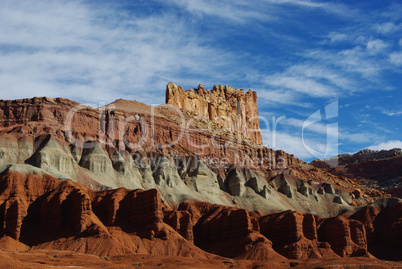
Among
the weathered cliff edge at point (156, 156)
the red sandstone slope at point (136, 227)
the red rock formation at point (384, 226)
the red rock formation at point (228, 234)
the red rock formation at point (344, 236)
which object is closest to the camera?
the red sandstone slope at point (136, 227)

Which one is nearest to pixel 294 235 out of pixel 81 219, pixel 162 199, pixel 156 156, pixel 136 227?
pixel 162 199

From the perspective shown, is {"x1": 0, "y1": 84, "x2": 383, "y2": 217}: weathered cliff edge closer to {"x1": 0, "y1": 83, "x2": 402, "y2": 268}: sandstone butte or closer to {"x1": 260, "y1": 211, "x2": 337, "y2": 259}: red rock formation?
{"x1": 0, "y1": 83, "x2": 402, "y2": 268}: sandstone butte

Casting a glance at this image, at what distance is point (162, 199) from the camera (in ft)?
361

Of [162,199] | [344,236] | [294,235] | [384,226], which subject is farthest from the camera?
[384,226]

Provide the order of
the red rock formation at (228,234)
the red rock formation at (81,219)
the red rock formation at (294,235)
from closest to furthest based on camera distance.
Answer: the red rock formation at (81,219) → the red rock formation at (228,234) → the red rock formation at (294,235)

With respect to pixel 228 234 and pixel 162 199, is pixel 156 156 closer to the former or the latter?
pixel 162 199

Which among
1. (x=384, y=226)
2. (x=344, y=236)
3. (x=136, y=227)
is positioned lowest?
(x=344, y=236)

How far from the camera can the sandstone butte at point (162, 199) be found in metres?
77.2

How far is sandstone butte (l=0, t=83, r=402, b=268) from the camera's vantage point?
77.2 m

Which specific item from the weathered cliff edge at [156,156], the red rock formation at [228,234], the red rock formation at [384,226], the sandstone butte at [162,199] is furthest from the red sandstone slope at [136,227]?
the weathered cliff edge at [156,156]

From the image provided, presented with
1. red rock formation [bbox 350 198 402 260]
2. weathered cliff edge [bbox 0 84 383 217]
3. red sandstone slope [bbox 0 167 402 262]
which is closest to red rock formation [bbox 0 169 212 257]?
red sandstone slope [bbox 0 167 402 262]

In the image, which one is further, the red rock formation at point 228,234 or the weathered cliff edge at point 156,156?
the weathered cliff edge at point 156,156

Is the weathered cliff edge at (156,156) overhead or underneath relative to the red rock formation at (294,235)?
overhead

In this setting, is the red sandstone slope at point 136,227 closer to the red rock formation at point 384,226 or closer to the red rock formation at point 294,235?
the red rock formation at point 294,235
